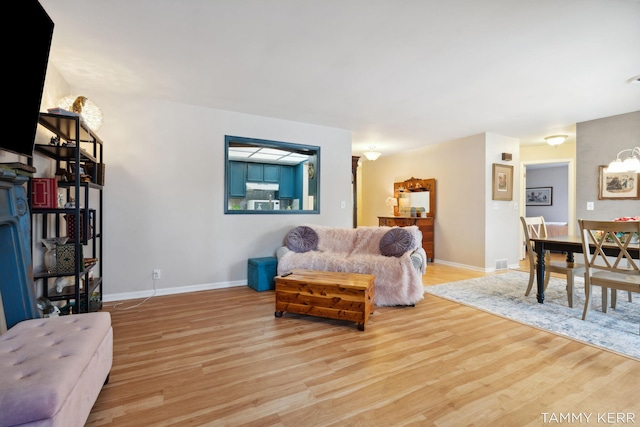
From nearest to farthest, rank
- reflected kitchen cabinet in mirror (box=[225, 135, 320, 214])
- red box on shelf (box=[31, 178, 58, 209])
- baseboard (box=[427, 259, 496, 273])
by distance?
1. red box on shelf (box=[31, 178, 58, 209])
2. reflected kitchen cabinet in mirror (box=[225, 135, 320, 214])
3. baseboard (box=[427, 259, 496, 273])

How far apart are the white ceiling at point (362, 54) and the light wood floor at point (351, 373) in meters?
2.39

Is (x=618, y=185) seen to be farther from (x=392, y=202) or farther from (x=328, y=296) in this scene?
(x=328, y=296)

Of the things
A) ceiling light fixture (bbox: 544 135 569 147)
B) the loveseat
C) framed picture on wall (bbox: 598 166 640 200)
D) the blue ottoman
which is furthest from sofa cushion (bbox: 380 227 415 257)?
ceiling light fixture (bbox: 544 135 569 147)

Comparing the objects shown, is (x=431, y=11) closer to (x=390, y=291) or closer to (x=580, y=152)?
(x=390, y=291)

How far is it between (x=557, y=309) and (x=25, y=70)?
4.81 m

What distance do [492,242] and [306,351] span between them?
432cm

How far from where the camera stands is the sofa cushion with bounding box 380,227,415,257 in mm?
3605

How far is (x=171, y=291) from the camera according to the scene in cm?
377

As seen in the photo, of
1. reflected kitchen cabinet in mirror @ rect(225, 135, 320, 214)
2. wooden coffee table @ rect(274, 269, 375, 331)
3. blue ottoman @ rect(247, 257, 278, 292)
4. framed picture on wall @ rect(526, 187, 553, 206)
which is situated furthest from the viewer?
framed picture on wall @ rect(526, 187, 553, 206)

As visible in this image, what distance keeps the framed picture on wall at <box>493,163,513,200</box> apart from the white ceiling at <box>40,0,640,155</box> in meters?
1.23

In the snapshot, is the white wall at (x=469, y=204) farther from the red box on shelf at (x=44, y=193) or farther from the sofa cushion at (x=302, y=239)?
the red box on shelf at (x=44, y=193)

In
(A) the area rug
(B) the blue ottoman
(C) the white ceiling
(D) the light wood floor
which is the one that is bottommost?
(D) the light wood floor

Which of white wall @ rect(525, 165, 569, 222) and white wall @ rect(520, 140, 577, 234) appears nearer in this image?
white wall @ rect(520, 140, 577, 234)

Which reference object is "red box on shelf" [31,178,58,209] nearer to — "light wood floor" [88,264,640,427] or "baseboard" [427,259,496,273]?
"light wood floor" [88,264,640,427]
